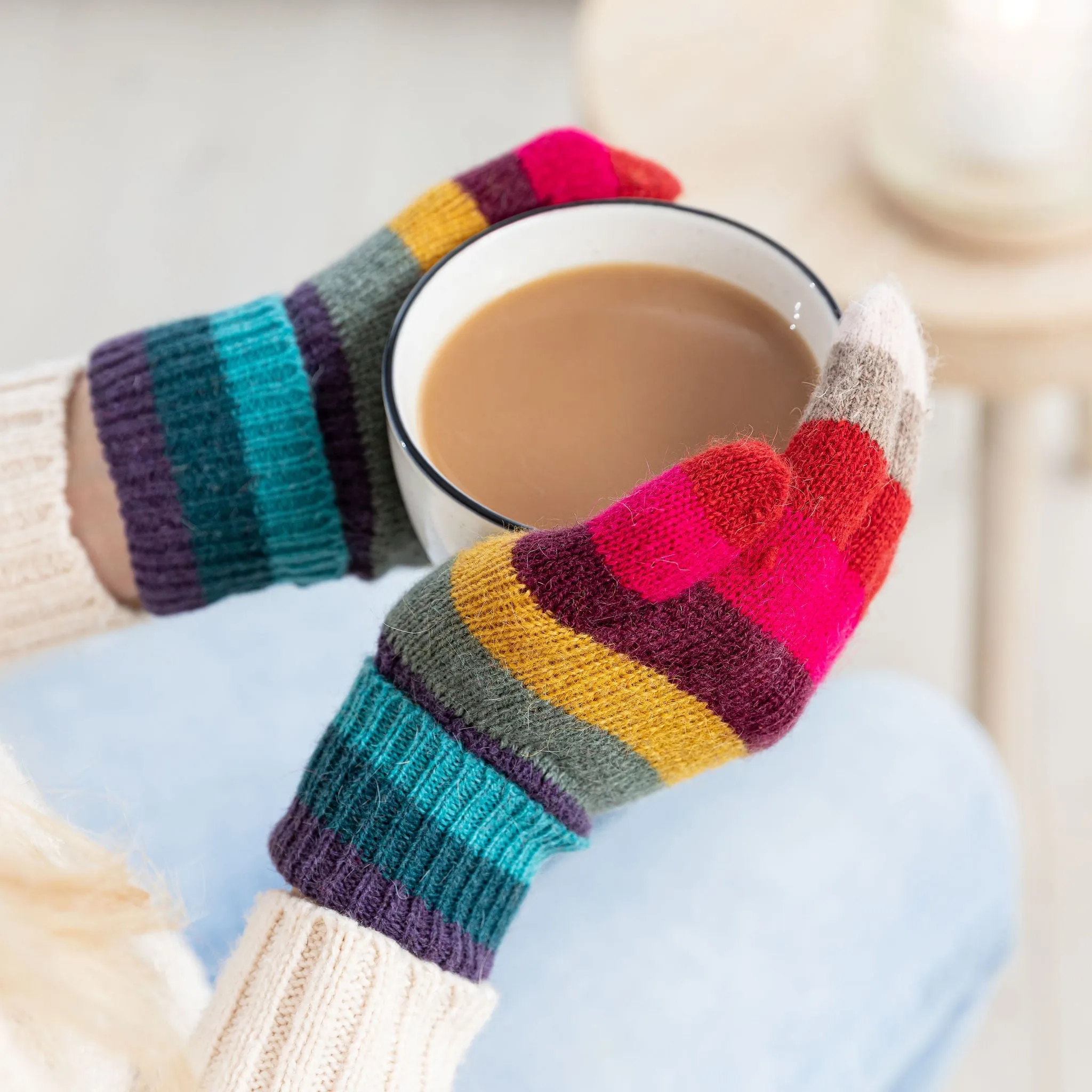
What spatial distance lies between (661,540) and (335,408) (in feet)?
0.86

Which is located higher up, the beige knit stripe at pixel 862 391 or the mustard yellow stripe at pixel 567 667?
the beige knit stripe at pixel 862 391

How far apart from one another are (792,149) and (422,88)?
1.00m

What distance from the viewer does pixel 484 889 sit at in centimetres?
51

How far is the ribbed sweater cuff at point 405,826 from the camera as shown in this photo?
49 cm

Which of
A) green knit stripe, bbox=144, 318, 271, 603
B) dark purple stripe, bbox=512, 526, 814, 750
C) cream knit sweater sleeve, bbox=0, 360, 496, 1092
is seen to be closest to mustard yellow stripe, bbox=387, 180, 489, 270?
green knit stripe, bbox=144, 318, 271, 603

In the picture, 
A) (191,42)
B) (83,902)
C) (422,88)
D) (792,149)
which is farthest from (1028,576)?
(191,42)

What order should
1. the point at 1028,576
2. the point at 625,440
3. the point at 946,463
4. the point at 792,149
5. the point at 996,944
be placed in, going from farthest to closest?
the point at 946,463 → the point at 1028,576 → the point at 792,149 → the point at 996,944 → the point at 625,440

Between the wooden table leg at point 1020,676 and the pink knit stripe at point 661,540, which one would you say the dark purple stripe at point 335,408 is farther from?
the wooden table leg at point 1020,676

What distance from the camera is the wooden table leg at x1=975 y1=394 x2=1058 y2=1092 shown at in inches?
38.6

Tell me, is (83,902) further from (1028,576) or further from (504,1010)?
(1028,576)

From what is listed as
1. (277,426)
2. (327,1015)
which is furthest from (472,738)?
(277,426)

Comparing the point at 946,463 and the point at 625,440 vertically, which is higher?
the point at 625,440

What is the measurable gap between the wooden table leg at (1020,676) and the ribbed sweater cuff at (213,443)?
22.6 inches

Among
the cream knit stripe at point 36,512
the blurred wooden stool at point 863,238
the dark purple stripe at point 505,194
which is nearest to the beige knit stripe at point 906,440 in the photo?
the dark purple stripe at point 505,194
